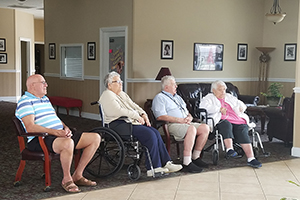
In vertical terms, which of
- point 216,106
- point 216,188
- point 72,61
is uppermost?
point 72,61

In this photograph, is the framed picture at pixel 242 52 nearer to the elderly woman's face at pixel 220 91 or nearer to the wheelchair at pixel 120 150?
the elderly woman's face at pixel 220 91

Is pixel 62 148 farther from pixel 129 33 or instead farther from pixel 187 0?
pixel 187 0

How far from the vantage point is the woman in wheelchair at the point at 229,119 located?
5.00m

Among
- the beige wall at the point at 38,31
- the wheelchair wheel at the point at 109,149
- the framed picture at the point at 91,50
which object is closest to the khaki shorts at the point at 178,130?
the wheelchair wheel at the point at 109,149

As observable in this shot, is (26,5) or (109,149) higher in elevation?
(26,5)

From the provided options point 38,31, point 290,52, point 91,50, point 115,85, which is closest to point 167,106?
point 115,85

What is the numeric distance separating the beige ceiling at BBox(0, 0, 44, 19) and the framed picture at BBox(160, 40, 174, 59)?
168 inches

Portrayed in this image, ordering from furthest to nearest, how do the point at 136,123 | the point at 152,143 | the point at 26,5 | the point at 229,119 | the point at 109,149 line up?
the point at 26,5 < the point at 229,119 < the point at 136,123 < the point at 109,149 < the point at 152,143

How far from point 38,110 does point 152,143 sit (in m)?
1.15

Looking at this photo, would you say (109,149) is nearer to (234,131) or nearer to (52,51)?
(234,131)

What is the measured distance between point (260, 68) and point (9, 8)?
7.49m

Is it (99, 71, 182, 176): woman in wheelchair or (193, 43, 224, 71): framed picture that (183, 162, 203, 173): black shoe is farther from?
(193, 43, 224, 71): framed picture

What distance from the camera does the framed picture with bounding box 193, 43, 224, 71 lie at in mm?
8656

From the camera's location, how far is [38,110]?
12.8ft
